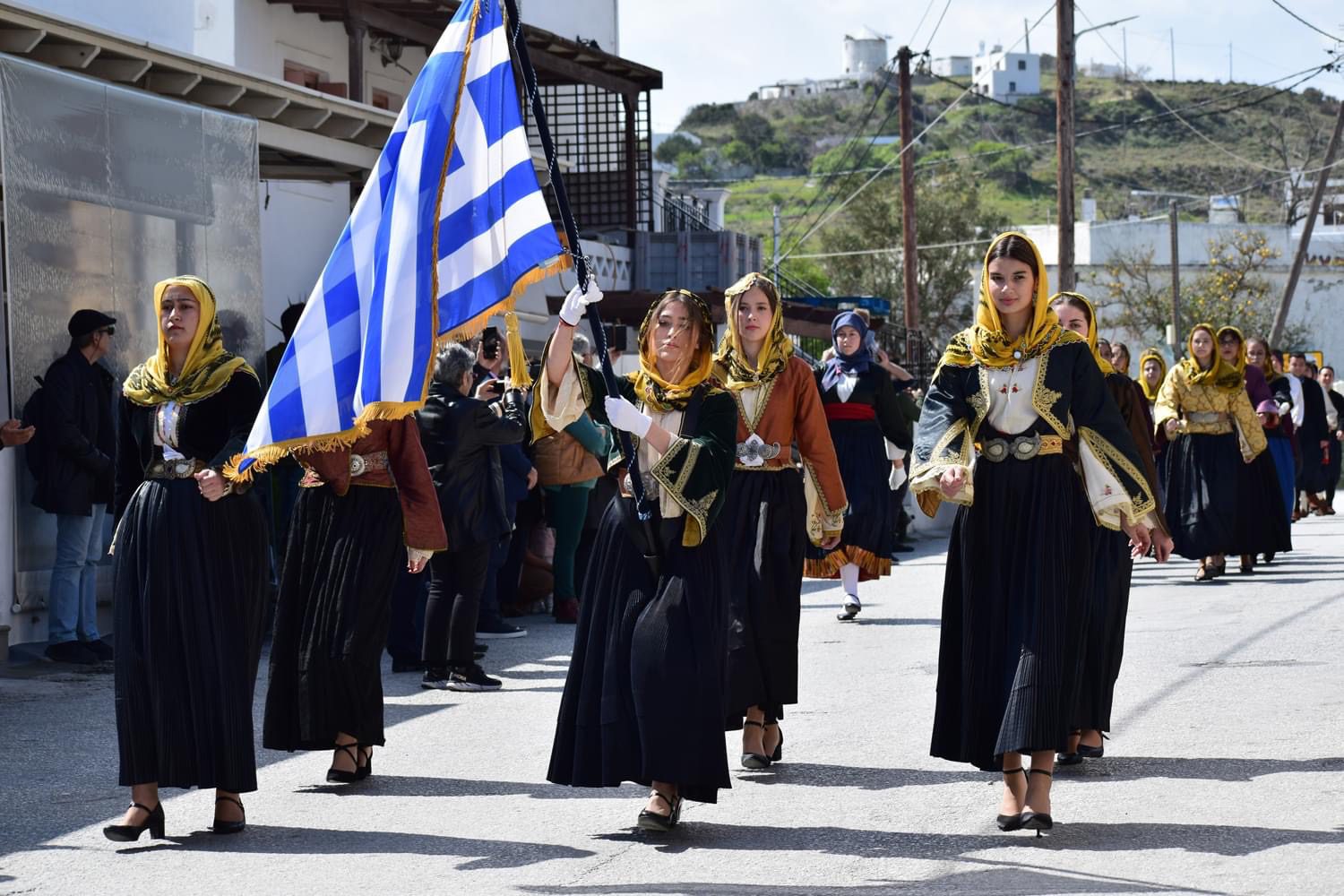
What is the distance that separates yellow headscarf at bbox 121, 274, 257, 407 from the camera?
272 inches

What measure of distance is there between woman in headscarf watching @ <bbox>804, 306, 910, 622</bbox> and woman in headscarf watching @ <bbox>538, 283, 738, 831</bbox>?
6026 mm

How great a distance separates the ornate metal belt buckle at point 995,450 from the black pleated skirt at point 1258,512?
987 centimetres

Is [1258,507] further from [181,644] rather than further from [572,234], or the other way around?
[181,644]

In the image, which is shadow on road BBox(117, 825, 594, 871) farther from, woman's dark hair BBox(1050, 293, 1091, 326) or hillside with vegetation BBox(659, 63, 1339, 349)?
hillside with vegetation BBox(659, 63, 1339, 349)

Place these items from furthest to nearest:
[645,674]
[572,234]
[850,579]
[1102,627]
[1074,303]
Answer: [850,579] < [1074,303] < [1102,627] < [645,674] < [572,234]

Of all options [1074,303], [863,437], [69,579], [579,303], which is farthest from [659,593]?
[863,437]

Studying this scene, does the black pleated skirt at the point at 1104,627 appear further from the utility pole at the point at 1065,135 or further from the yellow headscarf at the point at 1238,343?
the utility pole at the point at 1065,135

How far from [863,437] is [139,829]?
7.49m

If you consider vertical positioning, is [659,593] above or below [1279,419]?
below

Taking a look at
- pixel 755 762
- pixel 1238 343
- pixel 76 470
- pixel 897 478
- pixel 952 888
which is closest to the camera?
pixel 952 888

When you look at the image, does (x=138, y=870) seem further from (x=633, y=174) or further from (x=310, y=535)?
(x=633, y=174)

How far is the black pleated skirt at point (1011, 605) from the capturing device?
6.62 meters

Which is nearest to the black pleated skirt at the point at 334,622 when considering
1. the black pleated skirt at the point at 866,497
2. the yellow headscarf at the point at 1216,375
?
the black pleated skirt at the point at 866,497

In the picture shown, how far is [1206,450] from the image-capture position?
16.2m
